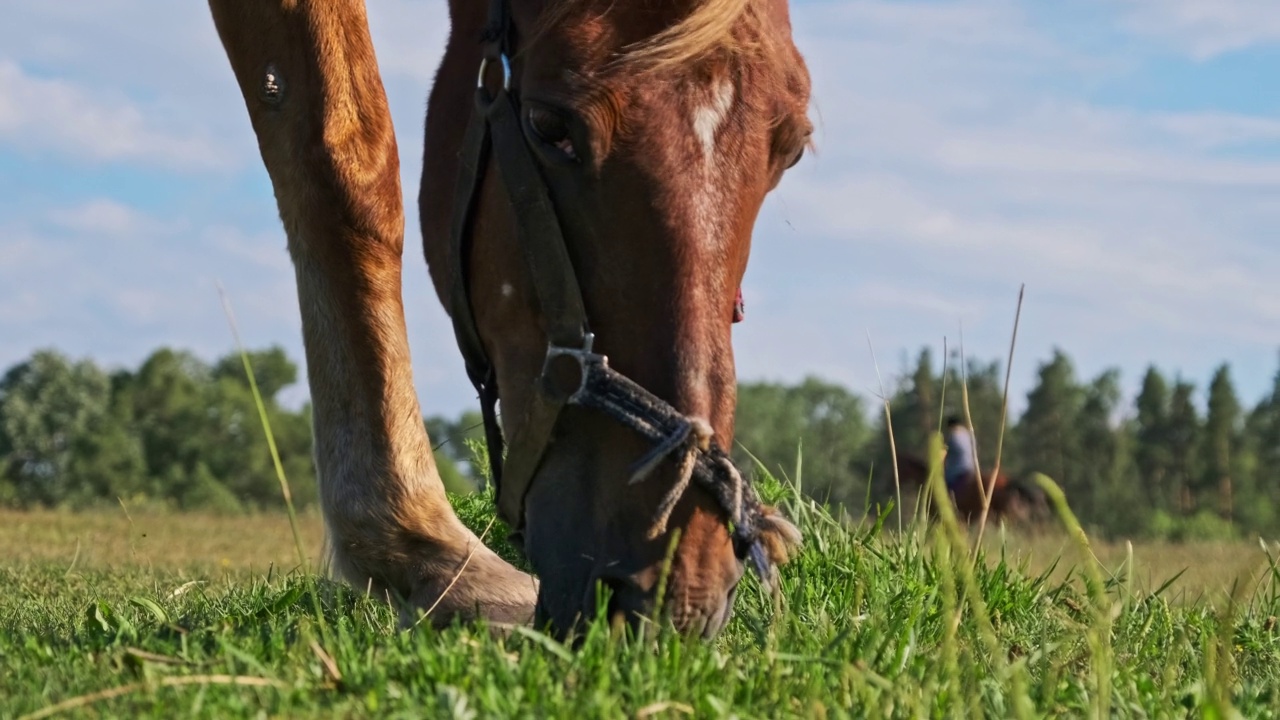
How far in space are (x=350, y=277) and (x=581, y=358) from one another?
117 centimetres

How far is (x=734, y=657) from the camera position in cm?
236

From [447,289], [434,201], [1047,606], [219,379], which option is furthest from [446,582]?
[219,379]

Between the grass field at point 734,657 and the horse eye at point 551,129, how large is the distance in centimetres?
101

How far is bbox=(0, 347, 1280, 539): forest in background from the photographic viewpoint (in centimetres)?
3738

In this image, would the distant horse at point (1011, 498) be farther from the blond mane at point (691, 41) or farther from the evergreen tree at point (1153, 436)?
the evergreen tree at point (1153, 436)

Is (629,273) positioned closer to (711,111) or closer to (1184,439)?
(711,111)

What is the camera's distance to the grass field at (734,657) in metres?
1.85

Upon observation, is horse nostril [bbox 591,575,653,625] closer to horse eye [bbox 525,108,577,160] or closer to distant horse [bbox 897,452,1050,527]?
horse eye [bbox 525,108,577,160]

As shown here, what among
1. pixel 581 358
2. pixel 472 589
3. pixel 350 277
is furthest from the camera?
pixel 350 277

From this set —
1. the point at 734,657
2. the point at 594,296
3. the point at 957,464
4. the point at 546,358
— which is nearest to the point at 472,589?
the point at 546,358

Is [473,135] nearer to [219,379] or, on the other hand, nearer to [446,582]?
[446,582]

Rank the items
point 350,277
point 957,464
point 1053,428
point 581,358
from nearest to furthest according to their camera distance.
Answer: point 581,358
point 350,277
point 957,464
point 1053,428

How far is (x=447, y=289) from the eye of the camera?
10.3ft

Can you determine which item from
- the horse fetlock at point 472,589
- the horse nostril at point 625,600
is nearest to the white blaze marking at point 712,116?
the horse nostril at point 625,600
